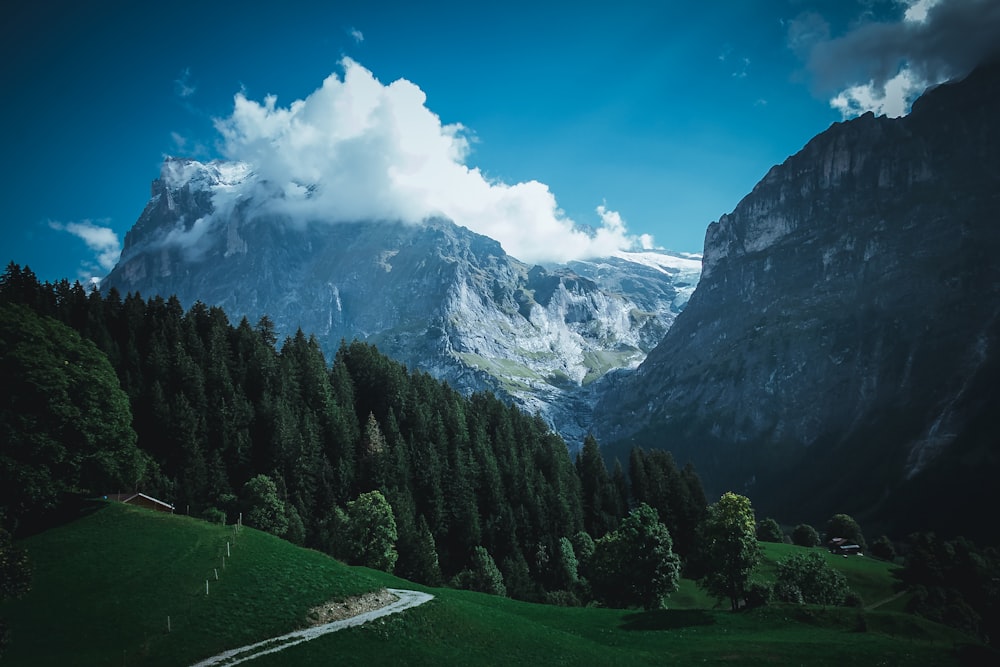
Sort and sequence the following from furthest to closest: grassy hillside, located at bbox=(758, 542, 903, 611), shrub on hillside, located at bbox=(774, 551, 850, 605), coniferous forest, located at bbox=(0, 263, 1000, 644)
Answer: grassy hillside, located at bbox=(758, 542, 903, 611) → shrub on hillside, located at bbox=(774, 551, 850, 605) → coniferous forest, located at bbox=(0, 263, 1000, 644)

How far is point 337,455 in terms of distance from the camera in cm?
9744

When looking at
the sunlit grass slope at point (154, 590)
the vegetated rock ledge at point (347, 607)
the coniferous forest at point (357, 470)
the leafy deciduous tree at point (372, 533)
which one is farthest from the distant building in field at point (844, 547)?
the sunlit grass slope at point (154, 590)

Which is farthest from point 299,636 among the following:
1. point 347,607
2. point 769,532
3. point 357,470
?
point 769,532

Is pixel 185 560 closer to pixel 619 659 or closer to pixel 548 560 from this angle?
pixel 619 659

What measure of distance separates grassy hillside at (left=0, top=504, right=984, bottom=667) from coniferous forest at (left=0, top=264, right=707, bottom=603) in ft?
47.2

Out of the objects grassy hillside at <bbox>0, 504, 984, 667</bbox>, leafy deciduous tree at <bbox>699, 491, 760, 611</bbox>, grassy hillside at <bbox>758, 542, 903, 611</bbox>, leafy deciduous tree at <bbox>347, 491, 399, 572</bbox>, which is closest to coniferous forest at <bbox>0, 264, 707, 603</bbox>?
leafy deciduous tree at <bbox>347, 491, 399, 572</bbox>

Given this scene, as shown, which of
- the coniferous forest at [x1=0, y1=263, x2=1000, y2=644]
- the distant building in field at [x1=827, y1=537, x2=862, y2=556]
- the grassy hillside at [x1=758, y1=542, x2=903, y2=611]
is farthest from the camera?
the distant building in field at [x1=827, y1=537, x2=862, y2=556]

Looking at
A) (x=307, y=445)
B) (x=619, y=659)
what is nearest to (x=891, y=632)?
(x=619, y=659)

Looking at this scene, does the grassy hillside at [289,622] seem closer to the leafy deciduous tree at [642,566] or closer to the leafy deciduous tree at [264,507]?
the leafy deciduous tree at [642,566]

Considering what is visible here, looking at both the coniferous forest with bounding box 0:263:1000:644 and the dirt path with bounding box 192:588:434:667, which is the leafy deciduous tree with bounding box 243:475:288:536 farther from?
the dirt path with bounding box 192:588:434:667

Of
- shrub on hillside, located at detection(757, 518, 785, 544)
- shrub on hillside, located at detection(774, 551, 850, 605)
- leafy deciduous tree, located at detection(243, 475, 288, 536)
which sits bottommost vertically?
shrub on hillside, located at detection(757, 518, 785, 544)

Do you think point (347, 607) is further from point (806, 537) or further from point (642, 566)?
point (806, 537)

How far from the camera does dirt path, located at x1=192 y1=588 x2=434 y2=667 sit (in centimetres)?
3282

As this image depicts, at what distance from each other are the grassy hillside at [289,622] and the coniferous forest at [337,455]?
47.2 ft
